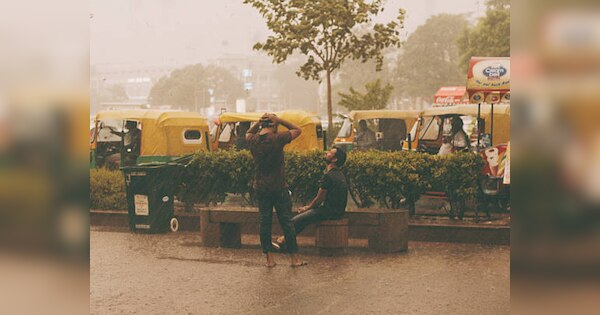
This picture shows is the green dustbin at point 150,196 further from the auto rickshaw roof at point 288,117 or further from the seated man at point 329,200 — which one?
the auto rickshaw roof at point 288,117

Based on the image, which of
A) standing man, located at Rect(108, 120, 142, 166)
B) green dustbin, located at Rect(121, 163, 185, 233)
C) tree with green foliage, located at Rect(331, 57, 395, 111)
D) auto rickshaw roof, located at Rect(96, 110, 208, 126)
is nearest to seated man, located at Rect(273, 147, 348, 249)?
green dustbin, located at Rect(121, 163, 185, 233)

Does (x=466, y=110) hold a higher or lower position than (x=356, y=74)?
lower

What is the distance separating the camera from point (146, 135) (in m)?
19.7

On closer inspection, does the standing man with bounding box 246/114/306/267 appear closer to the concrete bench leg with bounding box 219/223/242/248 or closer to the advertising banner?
the concrete bench leg with bounding box 219/223/242/248

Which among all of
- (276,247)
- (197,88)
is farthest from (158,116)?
(197,88)

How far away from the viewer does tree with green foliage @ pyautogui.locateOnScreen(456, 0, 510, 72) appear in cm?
4353

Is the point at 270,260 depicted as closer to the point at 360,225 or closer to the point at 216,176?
the point at 360,225

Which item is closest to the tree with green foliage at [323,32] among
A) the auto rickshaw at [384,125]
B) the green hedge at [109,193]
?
the auto rickshaw at [384,125]

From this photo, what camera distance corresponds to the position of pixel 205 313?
23.1ft

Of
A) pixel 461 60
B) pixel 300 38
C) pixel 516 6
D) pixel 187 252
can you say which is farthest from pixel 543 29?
pixel 461 60

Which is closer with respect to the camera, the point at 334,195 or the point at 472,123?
the point at 334,195

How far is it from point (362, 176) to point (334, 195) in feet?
7.83

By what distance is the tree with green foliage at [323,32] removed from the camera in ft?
79.4

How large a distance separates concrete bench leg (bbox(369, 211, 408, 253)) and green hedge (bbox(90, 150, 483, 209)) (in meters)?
1.60
